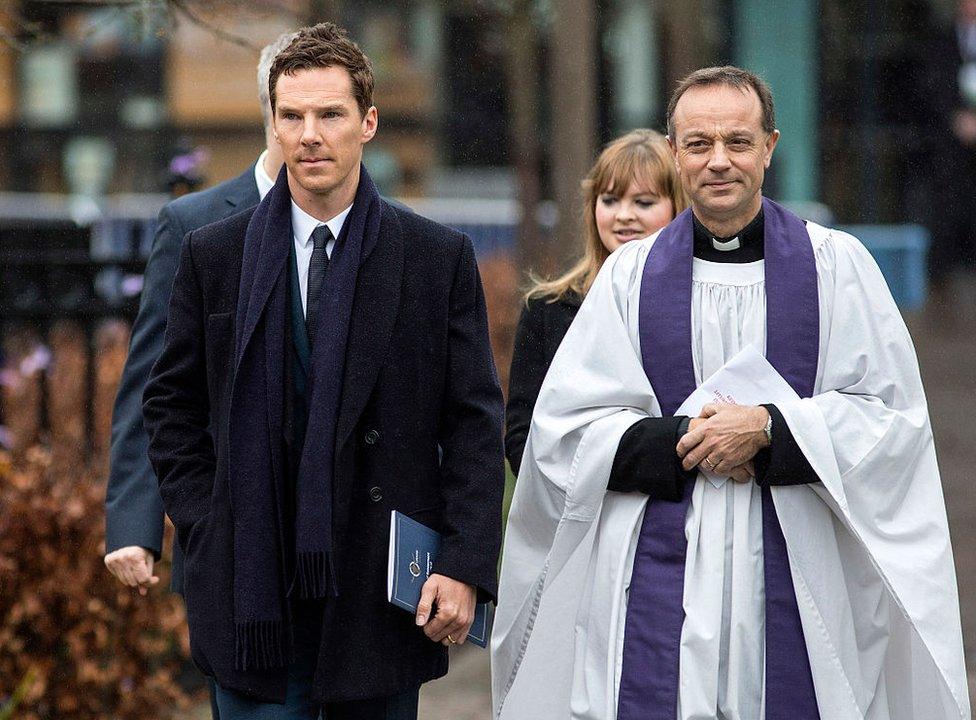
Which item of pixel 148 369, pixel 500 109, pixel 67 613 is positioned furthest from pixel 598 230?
pixel 500 109

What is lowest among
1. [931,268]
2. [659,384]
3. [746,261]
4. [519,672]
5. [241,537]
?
[931,268]

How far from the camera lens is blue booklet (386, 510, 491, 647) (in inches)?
138

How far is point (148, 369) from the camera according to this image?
4.27 meters

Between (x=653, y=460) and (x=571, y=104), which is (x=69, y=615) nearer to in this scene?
(x=653, y=460)

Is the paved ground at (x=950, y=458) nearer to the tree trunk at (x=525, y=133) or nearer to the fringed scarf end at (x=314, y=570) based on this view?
the fringed scarf end at (x=314, y=570)

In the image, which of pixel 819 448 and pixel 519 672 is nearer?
pixel 819 448

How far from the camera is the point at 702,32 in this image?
1516 cm

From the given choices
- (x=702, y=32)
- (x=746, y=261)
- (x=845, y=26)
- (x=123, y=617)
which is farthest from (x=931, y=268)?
(x=746, y=261)

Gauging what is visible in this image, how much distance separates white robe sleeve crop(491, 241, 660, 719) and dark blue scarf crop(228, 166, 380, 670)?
0.50 m

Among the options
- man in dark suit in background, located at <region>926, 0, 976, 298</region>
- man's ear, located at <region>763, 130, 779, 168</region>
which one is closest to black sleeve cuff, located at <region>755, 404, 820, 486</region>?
man's ear, located at <region>763, 130, 779, 168</region>

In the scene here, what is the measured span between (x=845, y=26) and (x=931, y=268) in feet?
16.1

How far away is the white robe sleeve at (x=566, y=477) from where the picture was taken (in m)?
3.66

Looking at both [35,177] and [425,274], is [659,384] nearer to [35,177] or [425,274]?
[425,274]

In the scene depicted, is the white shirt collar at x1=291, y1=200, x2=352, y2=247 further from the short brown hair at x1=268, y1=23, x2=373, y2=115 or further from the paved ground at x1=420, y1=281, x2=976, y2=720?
the paved ground at x1=420, y1=281, x2=976, y2=720
